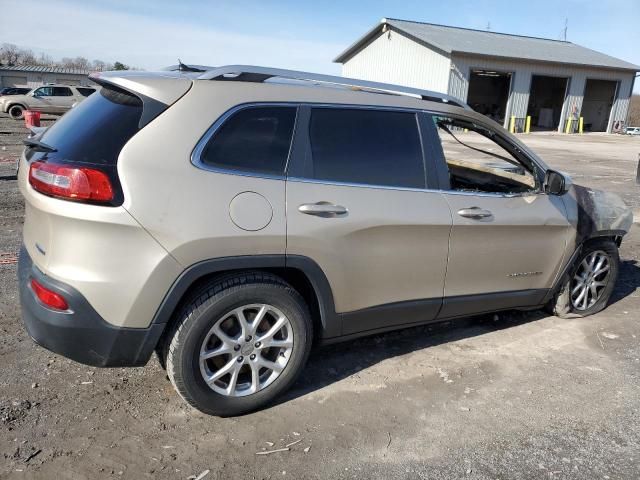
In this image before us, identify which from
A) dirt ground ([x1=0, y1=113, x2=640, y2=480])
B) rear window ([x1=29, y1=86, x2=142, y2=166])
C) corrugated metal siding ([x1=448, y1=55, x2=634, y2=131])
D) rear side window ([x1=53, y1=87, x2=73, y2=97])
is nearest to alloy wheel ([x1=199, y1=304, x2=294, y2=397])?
dirt ground ([x1=0, y1=113, x2=640, y2=480])

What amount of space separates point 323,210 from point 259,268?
48cm

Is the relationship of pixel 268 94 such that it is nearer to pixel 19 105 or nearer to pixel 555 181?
pixel 555 181

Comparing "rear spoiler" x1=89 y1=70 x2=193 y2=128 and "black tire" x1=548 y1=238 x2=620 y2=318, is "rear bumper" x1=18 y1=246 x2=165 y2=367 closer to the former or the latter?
"rear spoiler" x1=89 y1=70 x2=193 y2=128

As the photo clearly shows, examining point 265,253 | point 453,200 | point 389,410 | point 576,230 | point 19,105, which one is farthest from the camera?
point 19,105

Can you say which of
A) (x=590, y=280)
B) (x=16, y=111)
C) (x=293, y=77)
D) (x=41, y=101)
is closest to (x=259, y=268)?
(x=293, y=77)

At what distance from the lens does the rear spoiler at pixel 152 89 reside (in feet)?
8.88

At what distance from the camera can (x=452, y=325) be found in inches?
175

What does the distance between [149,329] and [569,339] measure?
3285 millimetres

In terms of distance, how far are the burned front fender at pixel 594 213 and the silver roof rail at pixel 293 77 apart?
50.7 inches

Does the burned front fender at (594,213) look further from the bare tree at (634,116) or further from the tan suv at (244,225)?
the bare tree at (634,116)

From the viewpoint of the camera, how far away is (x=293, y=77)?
3.25 metres

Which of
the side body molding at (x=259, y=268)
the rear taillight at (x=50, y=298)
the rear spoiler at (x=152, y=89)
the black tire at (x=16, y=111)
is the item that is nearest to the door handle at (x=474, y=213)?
the side body molding at (x=259, y=268)

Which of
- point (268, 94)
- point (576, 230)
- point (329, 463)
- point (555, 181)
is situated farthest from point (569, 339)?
point (268, 94)

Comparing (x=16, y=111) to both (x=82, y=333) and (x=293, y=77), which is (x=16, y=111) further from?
(x=82, y=333)
